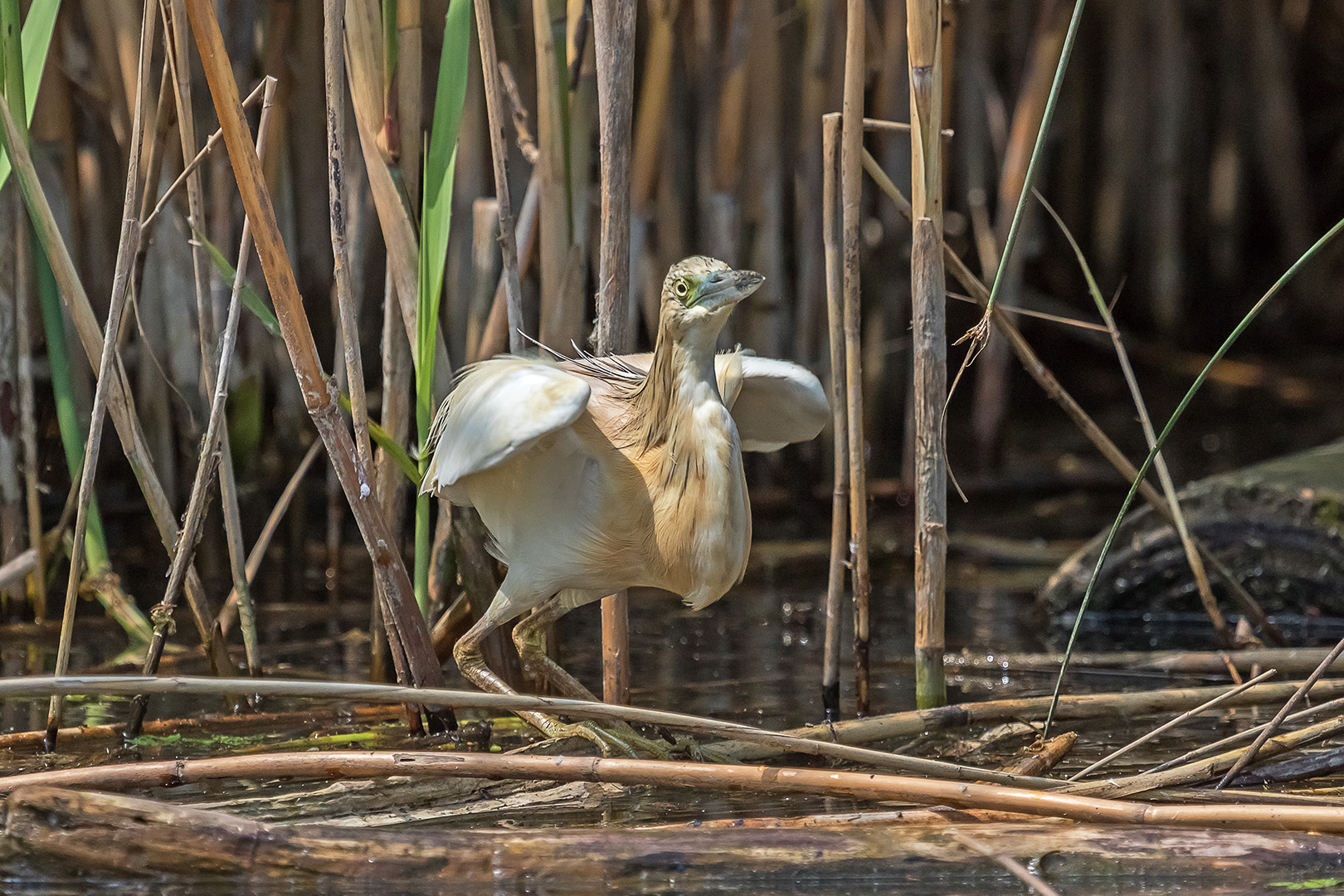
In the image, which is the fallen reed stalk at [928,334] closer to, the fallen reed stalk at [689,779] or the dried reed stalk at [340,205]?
the fallen reed stalk at [689,779]

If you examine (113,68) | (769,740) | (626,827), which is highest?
(113,68)

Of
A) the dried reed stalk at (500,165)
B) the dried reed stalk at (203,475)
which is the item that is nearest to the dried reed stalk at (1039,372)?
the dried reed stalk at (500,165)

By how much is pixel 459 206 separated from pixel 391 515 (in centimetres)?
152

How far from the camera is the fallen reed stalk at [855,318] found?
10.6 feet

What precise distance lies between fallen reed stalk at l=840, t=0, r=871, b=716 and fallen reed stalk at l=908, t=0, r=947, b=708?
0.06 meters

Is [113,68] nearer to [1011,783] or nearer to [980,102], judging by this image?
[1011,783]

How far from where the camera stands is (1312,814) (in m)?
2.39

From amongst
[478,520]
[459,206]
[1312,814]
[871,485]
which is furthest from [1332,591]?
[459,206]

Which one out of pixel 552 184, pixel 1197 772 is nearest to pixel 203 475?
pixel 552 184

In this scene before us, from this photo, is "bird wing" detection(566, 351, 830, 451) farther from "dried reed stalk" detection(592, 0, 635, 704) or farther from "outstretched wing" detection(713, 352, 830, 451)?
"dried reed stalk" detection(592, 0, 635, 704)

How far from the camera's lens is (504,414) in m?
2.96

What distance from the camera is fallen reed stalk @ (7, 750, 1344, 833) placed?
7.95ft

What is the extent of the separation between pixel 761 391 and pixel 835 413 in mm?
207

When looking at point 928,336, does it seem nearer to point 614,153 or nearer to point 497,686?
point 614,153
